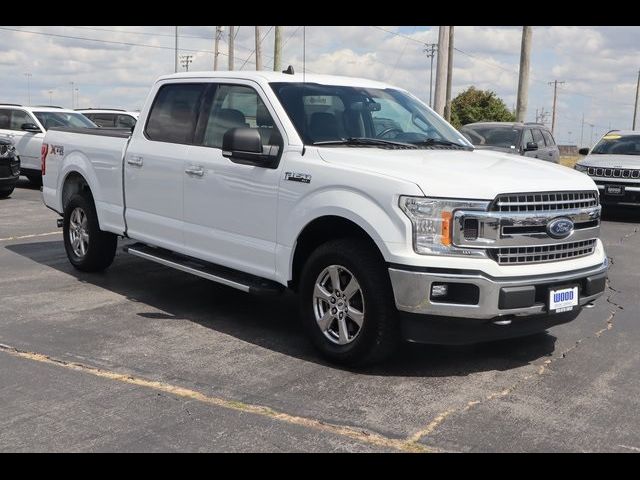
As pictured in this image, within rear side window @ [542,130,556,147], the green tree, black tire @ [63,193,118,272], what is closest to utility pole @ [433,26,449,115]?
rear side window @ [542,130,556,147]

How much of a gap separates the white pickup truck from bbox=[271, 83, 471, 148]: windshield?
0.02 meters

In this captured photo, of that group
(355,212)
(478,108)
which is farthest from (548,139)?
(478,108)

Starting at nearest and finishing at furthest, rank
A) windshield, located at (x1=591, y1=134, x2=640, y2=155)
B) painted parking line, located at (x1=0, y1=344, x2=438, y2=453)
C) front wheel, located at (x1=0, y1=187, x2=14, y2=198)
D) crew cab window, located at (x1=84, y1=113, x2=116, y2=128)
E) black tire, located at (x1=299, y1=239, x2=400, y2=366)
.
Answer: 1. painted parking line, located at (x1=0, y1=344, x2=438, y2=453)
2. black tire, located at (x1=299, y1=239, x2=400, y2=366)
3. windshield, located at (x1=591, y1=134, x2=640, y2=155)
4. front wheel, located at (x1=0, y1=187, x2=14, y2=198)
5. crew cab window, located at (x1=84, y1=113, x2=116, y2=128)

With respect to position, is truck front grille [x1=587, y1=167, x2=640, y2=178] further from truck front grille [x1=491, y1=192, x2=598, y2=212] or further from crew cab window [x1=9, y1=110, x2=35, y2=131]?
crew cab window [x1=9, y1=110, x2=35, y2=131]

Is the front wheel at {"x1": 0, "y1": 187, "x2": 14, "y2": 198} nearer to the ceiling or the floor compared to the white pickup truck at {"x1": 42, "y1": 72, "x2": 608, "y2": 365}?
nearer to the floor

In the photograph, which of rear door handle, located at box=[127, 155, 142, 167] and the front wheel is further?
the front wheel

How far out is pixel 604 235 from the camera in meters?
12.1

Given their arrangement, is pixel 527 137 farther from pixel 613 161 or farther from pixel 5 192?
pixel 5 192

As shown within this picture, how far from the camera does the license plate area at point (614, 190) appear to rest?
13.6 meters

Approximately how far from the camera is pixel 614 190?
44.9ft

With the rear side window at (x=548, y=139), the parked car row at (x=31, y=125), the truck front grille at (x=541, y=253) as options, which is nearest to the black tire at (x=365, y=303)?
the truck front grille at (x=541, y=253)

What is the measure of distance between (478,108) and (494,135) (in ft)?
114

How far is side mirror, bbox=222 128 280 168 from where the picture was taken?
5516 millimetres
